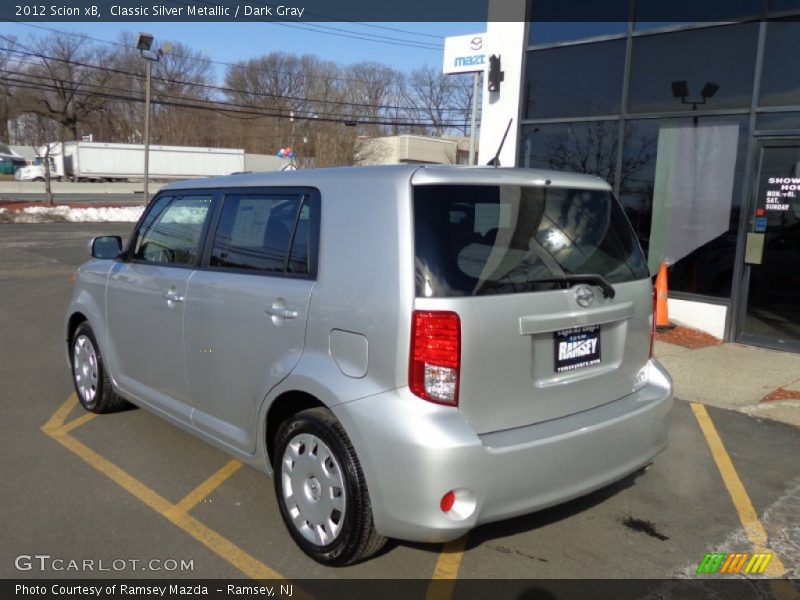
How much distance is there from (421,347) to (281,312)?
847mm

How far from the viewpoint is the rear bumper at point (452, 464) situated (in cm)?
261

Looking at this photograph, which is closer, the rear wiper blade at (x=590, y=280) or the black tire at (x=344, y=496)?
the black tire at (x=344, y=496)

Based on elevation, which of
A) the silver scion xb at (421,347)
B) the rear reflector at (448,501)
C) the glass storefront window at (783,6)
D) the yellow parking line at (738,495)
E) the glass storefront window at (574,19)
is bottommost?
the yellow parking line at (738,495)

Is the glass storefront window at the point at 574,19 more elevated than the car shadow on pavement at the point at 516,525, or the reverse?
the glass storefront window at the point at 574,19

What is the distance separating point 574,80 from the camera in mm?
9695

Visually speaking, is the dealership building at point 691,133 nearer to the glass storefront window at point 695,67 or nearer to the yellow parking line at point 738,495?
the glass storefront window at point 695,67

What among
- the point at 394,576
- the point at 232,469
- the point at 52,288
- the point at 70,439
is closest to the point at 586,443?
the point at 394,576

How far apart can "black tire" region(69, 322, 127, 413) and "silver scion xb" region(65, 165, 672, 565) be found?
4.80ft

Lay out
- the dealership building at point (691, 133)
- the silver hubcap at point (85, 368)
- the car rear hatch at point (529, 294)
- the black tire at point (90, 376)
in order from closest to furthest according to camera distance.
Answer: the car rear hatch at point (529, 294) < the black tire at point (90, 376) < the silver hubcap at point (85, 368) < the dealership building at point (691, 133)

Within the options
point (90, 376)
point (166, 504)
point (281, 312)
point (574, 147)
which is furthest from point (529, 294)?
point (574, 147)

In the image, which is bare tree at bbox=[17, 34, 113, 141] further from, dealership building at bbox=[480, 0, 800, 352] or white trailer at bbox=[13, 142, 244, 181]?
dealership building at bbox=[480, 0, 800, 352]

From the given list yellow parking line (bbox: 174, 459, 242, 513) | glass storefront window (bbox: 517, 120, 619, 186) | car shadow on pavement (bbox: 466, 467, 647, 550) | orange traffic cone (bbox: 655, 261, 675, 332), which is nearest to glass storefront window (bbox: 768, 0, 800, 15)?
glass storefront window (bbox: 517, 120, 619, 186)

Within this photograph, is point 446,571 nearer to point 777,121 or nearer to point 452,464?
point 452,464

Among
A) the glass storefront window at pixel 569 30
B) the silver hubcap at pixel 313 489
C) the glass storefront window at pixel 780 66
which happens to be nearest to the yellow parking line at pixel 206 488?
the silver hubcap at pixel 313 489
